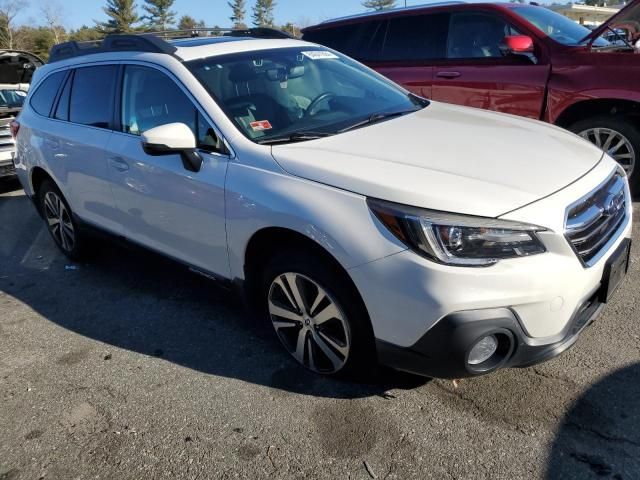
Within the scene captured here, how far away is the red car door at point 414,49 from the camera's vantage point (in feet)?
19.3

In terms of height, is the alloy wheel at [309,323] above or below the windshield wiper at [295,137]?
below

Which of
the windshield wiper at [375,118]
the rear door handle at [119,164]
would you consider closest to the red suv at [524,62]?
the windshield wiper at [375,118]

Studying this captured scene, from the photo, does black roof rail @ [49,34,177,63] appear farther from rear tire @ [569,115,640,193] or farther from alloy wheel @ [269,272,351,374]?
rear tire @ [569,115,640,193]

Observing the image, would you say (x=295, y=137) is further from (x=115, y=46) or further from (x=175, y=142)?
(x=115, y=46)

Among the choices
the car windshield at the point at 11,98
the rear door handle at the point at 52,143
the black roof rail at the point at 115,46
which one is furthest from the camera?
the car windshield at the point at 11,98

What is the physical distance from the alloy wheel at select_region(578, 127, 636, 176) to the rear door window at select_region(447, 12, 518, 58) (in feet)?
3.82

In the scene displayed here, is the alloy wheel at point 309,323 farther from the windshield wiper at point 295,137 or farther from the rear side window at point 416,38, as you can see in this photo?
the rear side window at point 416,38

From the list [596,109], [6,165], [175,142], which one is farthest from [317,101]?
[6,165]

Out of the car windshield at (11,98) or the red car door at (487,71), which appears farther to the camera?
the car windshield at (11,98)

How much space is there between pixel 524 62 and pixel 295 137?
328 centimetres

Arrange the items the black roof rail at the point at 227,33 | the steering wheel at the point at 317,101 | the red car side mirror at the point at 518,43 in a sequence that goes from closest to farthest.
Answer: the steering wheel at the point at 317,101
the black roof rail at the point at 227,33
the red car side mirror at the point at 518,43

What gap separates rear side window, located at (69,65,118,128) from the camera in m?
3.83

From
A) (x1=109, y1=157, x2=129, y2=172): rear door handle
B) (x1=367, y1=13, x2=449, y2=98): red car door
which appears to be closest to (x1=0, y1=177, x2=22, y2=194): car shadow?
(x1=109, y1=157, x2=129, y2=172): rear door handle

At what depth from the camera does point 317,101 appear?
11.1 feet
